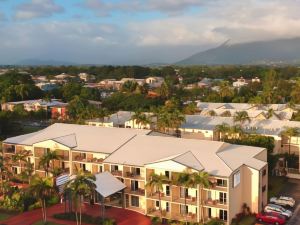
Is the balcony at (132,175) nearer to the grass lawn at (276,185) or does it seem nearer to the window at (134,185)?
the window at (134,185)

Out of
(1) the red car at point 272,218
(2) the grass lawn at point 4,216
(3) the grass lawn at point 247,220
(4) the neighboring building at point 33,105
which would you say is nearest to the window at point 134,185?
(3) the grass lawn at point 247,220

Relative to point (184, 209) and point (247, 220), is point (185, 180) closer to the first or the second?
point (184, 209)

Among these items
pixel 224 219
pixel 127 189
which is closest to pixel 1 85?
pixel 127 189

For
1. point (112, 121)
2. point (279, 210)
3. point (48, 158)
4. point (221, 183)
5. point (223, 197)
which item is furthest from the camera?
point (112, 121)

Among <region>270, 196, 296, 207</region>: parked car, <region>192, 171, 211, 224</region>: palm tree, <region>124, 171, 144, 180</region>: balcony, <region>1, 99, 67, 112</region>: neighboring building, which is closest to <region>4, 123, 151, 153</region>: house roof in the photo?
<region>124, 171, 144, 180</region>: balcony

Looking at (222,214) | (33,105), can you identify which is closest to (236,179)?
(222,214)

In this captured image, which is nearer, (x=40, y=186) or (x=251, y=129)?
(x=40, y=186)

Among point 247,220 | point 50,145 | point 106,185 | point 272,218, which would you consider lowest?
point 247,220

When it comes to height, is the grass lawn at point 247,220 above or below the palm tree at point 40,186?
below
